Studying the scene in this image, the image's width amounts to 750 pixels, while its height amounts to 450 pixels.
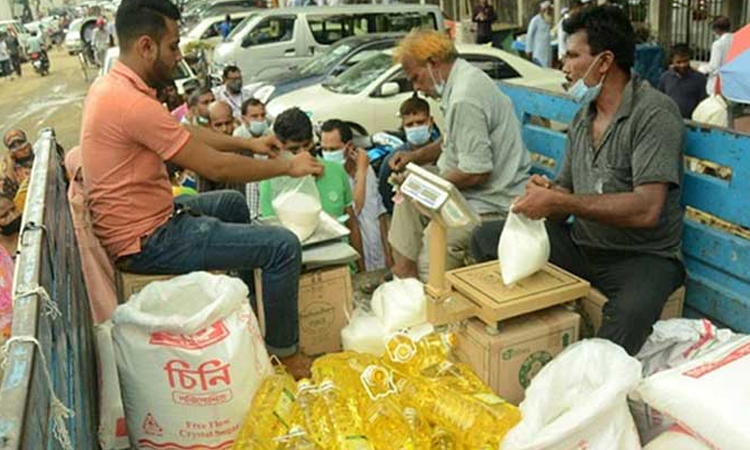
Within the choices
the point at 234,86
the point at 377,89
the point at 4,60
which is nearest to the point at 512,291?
the point at 377,89

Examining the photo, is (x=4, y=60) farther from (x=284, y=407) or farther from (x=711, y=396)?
(x=711, y=396)

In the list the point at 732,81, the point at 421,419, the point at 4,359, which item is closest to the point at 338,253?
the point at 421,419

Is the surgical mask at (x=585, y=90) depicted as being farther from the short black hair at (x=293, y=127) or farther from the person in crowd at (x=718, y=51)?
the person in crowd at (x=718, y=51)

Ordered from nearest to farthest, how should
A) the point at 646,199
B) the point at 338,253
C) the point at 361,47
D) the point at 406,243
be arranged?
the point at 646,199, the point at 338,253, the point at 406,243, the point at 361,47

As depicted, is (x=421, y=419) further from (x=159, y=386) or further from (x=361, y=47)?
(x=361, y=47)

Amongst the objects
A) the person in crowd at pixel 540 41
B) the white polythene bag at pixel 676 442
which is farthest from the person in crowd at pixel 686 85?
the white polythene bag at pixel 676 442

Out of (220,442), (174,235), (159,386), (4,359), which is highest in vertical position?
(4,359)

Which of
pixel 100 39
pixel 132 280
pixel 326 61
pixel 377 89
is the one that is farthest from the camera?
pixel 100 39

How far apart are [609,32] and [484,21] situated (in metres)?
13.9

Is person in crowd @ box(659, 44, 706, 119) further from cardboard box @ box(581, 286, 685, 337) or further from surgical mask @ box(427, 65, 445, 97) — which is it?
cardboard box @ box(581, 286, 685, 337)

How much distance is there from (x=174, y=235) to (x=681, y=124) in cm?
210

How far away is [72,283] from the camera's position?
8.49 ft

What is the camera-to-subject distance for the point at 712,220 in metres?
2.85

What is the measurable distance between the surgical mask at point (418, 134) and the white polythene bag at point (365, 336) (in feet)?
5.84
